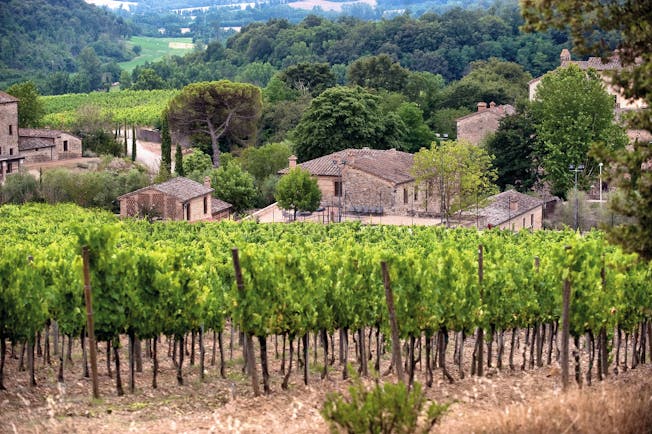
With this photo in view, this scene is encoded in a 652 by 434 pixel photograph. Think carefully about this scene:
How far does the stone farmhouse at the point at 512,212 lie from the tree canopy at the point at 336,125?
1438cm

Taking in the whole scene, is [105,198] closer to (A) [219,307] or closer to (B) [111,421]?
(A) [219,307]

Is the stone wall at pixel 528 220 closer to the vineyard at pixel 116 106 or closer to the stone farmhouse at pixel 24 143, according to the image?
the stone farmhouse at pixel 24 143

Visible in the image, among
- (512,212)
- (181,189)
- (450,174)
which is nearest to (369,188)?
(450,174)

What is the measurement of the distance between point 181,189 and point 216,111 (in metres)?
28.6

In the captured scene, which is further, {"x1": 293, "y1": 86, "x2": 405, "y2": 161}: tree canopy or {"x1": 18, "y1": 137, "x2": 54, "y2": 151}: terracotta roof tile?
{"x1": 18, "y1": 137, "x2": 54, "y2": 151}: terracotta roof tile

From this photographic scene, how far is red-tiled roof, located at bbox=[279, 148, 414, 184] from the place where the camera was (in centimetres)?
6358

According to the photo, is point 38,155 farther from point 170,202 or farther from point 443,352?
point 443,352

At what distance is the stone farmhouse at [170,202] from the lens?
60250 mm

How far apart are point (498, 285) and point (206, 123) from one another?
67178mm

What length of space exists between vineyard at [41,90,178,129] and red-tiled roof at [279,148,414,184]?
1332 inches

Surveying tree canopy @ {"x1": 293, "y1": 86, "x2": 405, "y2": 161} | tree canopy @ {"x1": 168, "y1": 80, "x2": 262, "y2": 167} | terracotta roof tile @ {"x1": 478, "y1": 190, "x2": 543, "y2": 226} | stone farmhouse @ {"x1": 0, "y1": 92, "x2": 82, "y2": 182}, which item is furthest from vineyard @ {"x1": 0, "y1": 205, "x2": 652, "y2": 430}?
tree canopy @ {"x1": 168, "y1": 80, "x2": 262, "y2": 167}

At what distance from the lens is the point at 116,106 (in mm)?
123312

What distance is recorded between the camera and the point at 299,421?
18.0 metres

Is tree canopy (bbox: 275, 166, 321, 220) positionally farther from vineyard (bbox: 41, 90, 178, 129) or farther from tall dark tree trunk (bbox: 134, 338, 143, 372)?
tall dark tree trunk (bbox: 134, 338, 143, 372)
